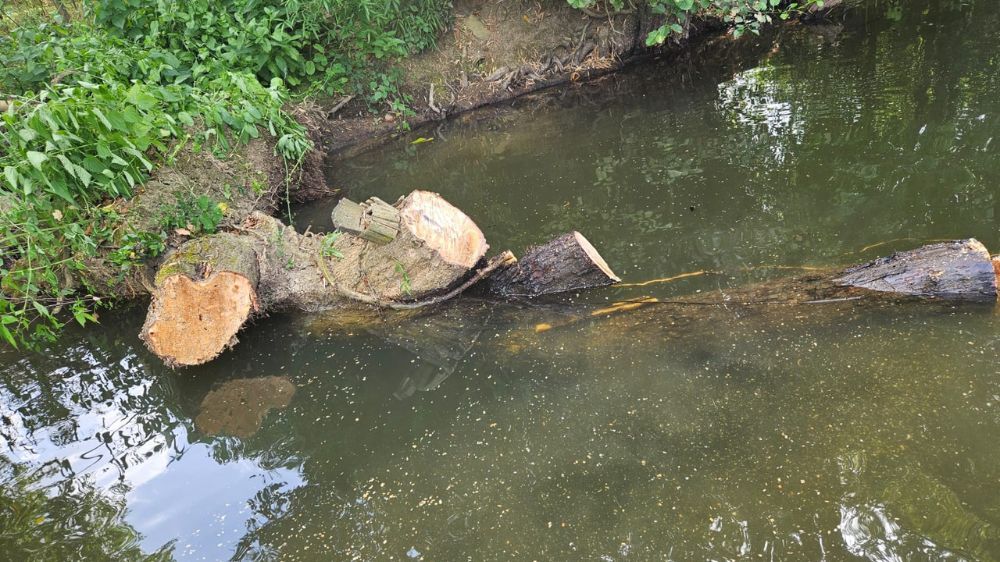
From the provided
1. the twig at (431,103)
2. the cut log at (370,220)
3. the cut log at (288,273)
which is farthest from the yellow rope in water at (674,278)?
the twig at (431,103)

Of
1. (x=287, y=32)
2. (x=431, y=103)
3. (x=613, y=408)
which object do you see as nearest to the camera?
(x=613, y=408)

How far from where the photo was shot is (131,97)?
14.3 ft

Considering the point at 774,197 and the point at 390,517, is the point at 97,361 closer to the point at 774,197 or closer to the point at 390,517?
the point at 390,517

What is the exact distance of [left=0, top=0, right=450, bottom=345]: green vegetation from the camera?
157 inches

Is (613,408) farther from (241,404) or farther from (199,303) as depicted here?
(199,303)

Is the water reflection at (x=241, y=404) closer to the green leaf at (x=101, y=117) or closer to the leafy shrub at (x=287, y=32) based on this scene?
the green leaf at (x=101, y=117)

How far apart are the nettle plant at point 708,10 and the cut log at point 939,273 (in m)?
3.53

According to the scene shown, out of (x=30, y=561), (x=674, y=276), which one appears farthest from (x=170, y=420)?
(x=674, y=276)

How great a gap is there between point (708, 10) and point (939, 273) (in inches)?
236

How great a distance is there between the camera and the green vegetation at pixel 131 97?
3988mm

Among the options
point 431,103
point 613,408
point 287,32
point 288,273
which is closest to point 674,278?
point 613,408

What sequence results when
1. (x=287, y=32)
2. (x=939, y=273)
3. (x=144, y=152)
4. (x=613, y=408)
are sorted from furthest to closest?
(x=287, y=32) < (x=144, y=152) < (x=939, y=273) < (x=613, y=408)

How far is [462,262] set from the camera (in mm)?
3984

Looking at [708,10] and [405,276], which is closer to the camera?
[405,276]
